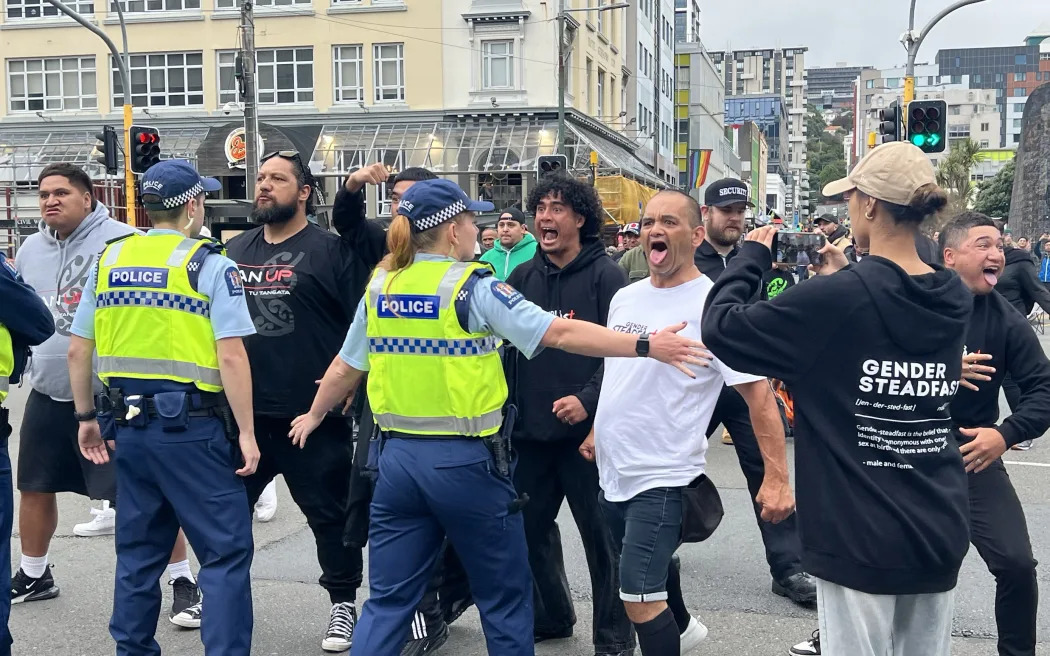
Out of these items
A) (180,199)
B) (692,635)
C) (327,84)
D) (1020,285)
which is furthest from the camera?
(327,84)

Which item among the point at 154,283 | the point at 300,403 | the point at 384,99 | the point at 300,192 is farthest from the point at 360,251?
the point at 384,99

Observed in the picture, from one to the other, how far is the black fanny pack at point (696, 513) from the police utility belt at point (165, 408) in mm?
1766

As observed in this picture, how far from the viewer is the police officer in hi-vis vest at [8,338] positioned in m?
4.36

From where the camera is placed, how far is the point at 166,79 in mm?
41156

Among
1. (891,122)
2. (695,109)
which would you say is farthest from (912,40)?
(695,109)

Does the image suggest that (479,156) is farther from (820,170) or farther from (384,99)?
(820,170)

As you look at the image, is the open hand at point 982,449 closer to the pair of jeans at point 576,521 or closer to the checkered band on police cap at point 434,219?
the pair of jeans at point 576,521

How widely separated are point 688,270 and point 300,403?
1.81 meters

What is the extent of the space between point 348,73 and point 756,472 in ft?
120

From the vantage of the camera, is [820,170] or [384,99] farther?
[820,170]

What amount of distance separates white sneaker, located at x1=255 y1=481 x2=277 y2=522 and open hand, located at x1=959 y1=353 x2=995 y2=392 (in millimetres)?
4661

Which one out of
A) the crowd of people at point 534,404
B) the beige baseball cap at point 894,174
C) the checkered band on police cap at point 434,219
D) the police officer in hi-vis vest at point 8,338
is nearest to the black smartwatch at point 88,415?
the crowd of people at point 534,404

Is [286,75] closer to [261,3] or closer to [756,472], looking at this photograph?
[261,3]

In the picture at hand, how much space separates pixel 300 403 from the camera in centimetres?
482
